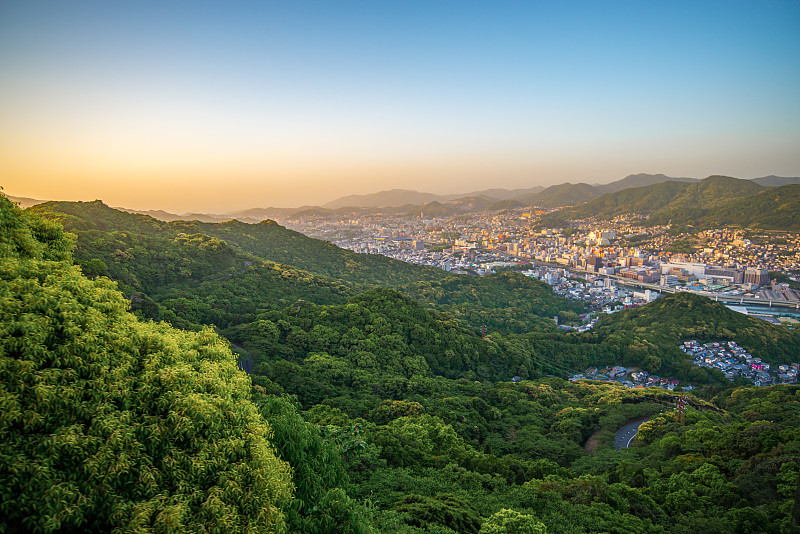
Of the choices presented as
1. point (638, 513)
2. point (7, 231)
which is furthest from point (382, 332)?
point (7, 231)

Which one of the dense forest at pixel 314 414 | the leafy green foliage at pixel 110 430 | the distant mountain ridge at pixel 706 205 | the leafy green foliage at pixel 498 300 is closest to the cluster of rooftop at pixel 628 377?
the dense forest at pixel 314 414

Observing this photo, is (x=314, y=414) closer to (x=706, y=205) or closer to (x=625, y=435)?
(x=625, y=435)

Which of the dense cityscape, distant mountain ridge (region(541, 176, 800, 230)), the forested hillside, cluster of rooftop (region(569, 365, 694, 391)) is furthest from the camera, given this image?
distant mountain ridge (region(541, 176, 800, 230))

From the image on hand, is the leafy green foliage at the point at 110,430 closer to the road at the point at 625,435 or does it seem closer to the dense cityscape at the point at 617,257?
the road at the point at 625,435

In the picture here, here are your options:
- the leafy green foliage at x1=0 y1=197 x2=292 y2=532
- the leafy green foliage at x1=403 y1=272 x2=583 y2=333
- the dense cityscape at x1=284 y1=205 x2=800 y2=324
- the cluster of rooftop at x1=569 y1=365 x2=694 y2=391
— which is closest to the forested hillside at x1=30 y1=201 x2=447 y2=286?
the leafy green foliage at x1=403 y1=272 x2=583 y2=333

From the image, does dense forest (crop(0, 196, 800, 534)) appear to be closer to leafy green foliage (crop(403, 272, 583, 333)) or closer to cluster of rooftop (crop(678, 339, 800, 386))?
cluster of rooftop (crop(678, 339, 800, 386))

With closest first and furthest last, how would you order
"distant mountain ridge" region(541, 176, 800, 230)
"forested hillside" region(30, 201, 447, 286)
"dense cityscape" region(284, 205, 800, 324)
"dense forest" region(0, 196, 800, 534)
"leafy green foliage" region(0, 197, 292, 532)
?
"leafy green foliage" region(0, 197, 292, 532)
"dense forest" region(0, 196, 800, 534)
"forested hillside" region(30, 201, 447, 286)
"dense cityscape" region(284, 205, 800, 324)
"distant mountain ridge" region(541, 176, 800, 230)

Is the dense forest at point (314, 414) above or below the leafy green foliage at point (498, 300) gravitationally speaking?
above
